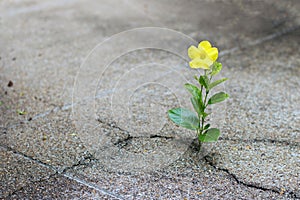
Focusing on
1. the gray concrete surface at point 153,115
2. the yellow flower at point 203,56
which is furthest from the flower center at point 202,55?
the gray concrete surface at point 153,115

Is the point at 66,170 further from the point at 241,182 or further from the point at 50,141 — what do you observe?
the point at 241,182

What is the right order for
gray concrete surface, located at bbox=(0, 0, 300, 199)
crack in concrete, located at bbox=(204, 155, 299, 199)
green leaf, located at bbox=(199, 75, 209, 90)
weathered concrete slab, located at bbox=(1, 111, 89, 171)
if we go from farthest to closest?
1. weathered concrete slab, located at bbox=(1, 111, 89, 171)
2. green leaf, located at bbox=(199, 75, 209, 90)
3. gray concrete surface, located at bbox=(0, 0, 300, 199)
4. crack in concrete, located at bbox=(204, 155, 299, 199)

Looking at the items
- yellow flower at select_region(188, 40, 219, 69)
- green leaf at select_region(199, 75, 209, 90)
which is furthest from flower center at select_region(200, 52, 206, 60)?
green leaf at select_region(199, 75, 209, 90)

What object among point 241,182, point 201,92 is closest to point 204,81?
point 201,92

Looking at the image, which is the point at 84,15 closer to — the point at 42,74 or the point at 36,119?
the point at 42,74

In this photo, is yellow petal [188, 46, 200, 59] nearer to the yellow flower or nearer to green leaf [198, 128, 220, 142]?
the yellow flower

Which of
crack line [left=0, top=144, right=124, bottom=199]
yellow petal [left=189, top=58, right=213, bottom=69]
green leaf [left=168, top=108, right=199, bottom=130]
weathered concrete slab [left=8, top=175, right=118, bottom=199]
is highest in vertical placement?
yellow petal [left=189, top=58, right=213, bottom=69]

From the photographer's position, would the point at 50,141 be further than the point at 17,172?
Yes

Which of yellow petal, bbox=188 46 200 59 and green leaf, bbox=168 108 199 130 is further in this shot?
green leaf, bbox=168 108 199 130
